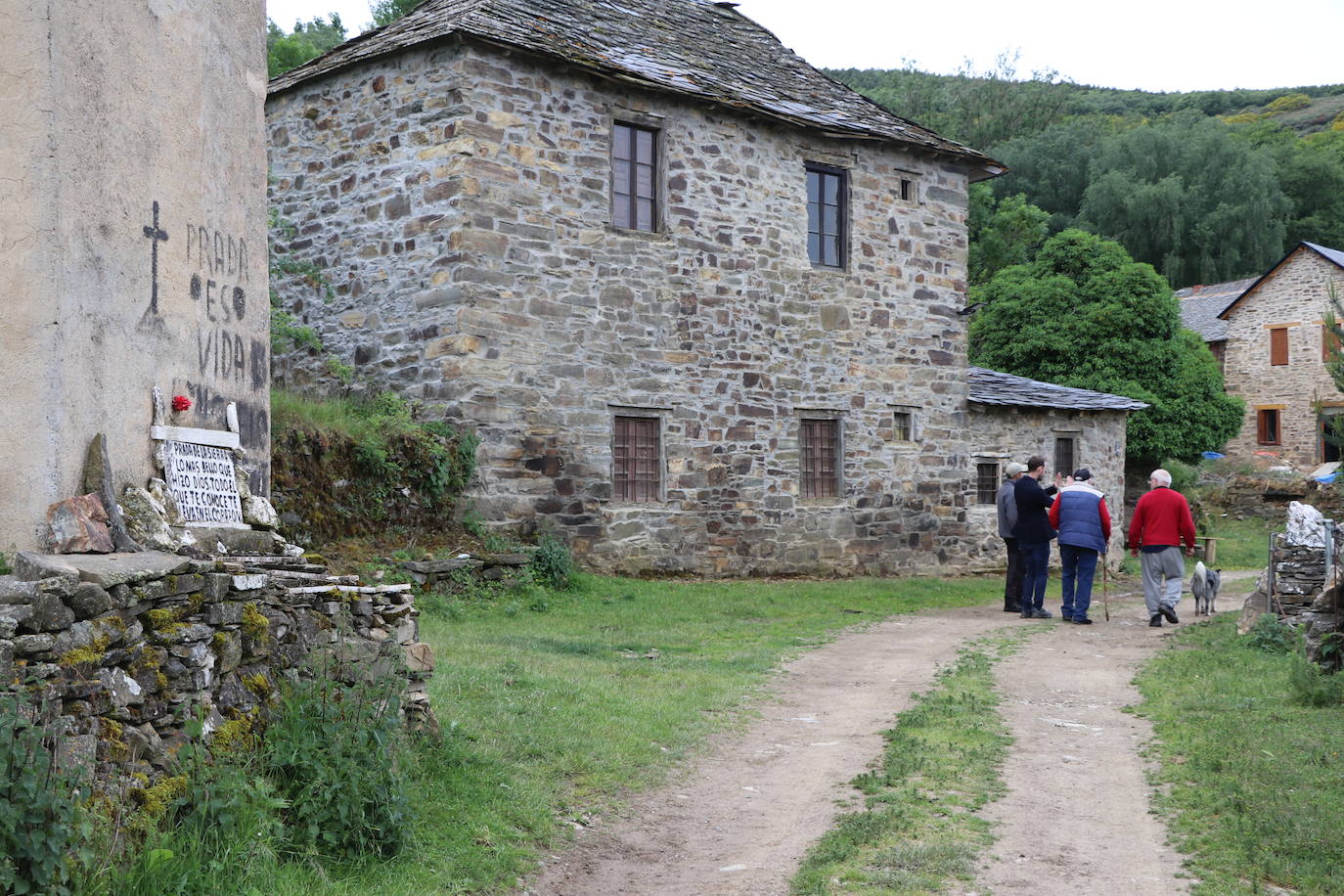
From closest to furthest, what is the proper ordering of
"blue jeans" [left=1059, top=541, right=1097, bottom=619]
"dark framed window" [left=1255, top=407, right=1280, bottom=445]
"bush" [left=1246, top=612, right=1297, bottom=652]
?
"bush" [left=1246, top=612, right=1297, bottom=652]
"blue jeans" [left=1059, top=541, right=1097, bottom=619]
"dark framed window" [left=1255, top=407, right=1280, bottom=445]

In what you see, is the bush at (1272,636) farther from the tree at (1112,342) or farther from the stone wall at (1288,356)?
the stone wall at (1288,356)

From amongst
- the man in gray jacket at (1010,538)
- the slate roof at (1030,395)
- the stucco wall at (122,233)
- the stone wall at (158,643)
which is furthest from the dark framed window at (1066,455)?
the stone wall at (158,643)

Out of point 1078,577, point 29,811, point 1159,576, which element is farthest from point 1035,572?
point 29,811

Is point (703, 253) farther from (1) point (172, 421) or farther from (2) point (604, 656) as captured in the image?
(1) point (172, 421)

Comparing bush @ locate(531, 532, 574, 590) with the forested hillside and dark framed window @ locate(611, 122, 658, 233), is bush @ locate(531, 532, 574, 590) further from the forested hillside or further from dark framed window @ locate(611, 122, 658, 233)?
the forested hillside

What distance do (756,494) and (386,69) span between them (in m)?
7.35

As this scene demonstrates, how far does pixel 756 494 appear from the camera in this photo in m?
16.6

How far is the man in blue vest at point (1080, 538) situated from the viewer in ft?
43.7

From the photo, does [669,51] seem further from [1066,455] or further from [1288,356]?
[1288,356]

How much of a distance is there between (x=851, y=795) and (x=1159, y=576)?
332 inches

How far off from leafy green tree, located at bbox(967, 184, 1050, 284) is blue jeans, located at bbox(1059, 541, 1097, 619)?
85.2 ft

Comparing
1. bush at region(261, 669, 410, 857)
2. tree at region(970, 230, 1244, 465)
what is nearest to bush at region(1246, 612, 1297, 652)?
bush at region(261, 669, 410, 857)

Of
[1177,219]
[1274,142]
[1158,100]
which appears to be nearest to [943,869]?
[1177,219]

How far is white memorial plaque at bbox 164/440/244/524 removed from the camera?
604 cm
